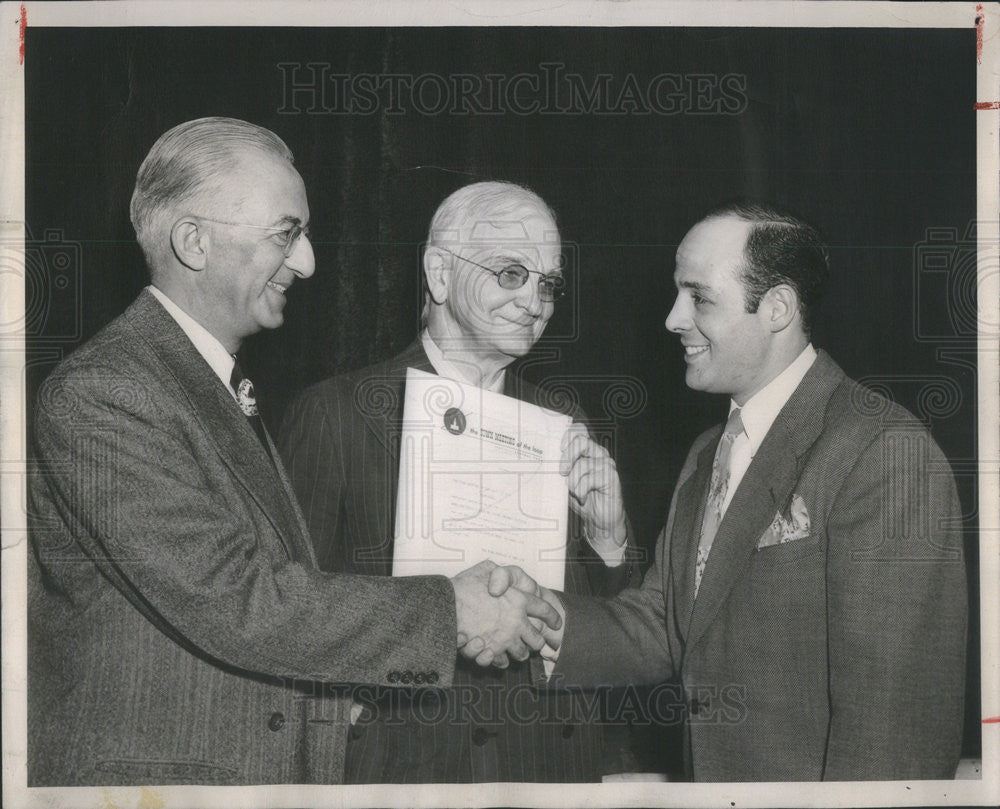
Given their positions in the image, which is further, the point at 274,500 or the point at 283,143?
the point at 283,143

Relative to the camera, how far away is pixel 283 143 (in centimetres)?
272

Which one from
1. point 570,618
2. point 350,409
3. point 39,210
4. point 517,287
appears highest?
point 39,210

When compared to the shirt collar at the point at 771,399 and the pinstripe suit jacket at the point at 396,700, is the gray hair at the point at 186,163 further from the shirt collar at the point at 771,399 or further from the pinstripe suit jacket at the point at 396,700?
the shirt collar at the point at 771,399

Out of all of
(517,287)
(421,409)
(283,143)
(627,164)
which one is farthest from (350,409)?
(627,164)

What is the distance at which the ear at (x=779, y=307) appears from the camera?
265 centimetres

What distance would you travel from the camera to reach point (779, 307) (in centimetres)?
267

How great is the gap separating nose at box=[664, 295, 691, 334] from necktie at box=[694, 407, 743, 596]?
0.25 meters

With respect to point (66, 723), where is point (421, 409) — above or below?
above

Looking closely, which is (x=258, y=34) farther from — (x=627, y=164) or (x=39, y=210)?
(x=627, y=164)

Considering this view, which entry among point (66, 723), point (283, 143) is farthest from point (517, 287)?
point (66, 723)

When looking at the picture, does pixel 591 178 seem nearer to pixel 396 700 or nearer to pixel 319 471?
pixel 319 471

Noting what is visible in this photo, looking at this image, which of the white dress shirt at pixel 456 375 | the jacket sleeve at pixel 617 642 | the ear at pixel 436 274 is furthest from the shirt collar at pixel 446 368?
the jacket sleeve at pixel 617 642

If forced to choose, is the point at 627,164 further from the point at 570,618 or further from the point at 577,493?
the point at 570,618

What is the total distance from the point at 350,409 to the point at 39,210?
3.22ft
